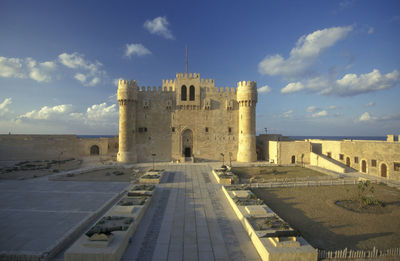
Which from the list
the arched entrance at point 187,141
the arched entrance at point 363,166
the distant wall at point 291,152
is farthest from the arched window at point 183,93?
the arched entrance at point 363,166

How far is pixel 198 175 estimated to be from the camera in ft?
86.3

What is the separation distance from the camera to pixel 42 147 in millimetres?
36219

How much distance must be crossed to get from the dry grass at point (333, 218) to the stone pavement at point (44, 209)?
13.6m

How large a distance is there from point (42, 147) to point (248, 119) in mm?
36786

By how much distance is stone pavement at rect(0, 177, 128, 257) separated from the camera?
10406 mm

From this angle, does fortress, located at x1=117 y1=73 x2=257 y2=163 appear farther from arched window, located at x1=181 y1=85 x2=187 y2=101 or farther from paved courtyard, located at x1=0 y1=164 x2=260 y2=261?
paved courtyard, located at x1=0 y1=164 x2=260 y2=261

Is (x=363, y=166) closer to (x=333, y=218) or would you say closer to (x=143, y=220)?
(x=333, y=218)

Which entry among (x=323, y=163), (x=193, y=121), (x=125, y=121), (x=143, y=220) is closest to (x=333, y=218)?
(x=143, y=220)

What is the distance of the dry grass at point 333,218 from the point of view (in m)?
11.2

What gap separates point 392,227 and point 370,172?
1822 centimetres

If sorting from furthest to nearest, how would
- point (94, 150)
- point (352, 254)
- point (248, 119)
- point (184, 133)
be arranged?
point (94, 150)
point (184, 133)
point (248, 119)
point (352, 254)

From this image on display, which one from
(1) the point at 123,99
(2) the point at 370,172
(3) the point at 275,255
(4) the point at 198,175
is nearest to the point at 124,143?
(1) the point at 123,99

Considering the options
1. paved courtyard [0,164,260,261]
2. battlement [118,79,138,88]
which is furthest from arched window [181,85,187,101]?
paved courtyard [0,164,260,261]

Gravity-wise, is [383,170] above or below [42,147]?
below
